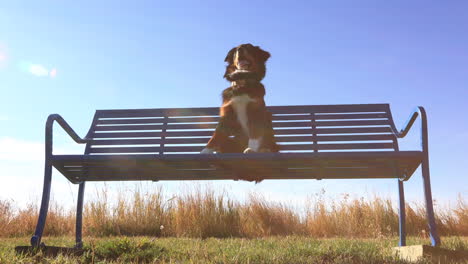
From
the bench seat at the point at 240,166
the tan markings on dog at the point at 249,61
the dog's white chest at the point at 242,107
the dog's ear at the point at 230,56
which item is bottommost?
the bench seat at the point at 240,166

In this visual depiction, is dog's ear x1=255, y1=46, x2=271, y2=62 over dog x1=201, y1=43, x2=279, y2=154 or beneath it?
over

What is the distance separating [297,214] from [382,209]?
1.53m

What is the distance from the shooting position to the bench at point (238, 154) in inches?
136

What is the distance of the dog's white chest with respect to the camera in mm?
3773

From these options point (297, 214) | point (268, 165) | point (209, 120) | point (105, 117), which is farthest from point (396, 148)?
point (297, 214)

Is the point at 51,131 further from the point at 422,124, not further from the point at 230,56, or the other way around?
the point at 422,124

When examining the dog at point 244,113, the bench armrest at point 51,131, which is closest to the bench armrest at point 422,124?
the dog at point 244,113

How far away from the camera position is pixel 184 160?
136 inches

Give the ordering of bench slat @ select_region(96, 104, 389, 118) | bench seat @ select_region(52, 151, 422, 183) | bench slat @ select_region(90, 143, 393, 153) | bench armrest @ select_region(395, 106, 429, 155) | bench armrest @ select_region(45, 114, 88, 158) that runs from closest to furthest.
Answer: bench seat @ select_region(52, 151, 422, 183) < bench armrest @ select_region(395, 106, 429, 155) < bench armrest @ select_region(45, 114, 88, 158) < bench slat @ select_region(90, 143, 393, 153) < bench slat @ select_region(96, 104, 389, 118)

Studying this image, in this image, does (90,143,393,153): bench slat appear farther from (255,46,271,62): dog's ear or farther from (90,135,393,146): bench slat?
(255,46,271,62): dog's ear

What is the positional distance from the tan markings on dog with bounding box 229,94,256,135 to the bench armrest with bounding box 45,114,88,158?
4.77ft

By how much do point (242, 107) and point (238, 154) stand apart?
1.82 ft

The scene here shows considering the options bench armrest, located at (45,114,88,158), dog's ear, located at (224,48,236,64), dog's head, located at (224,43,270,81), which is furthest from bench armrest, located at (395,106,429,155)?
bench armrest, located at (45,114,88,158)

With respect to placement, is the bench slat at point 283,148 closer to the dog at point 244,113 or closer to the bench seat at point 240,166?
the bench seat at point 240,166
